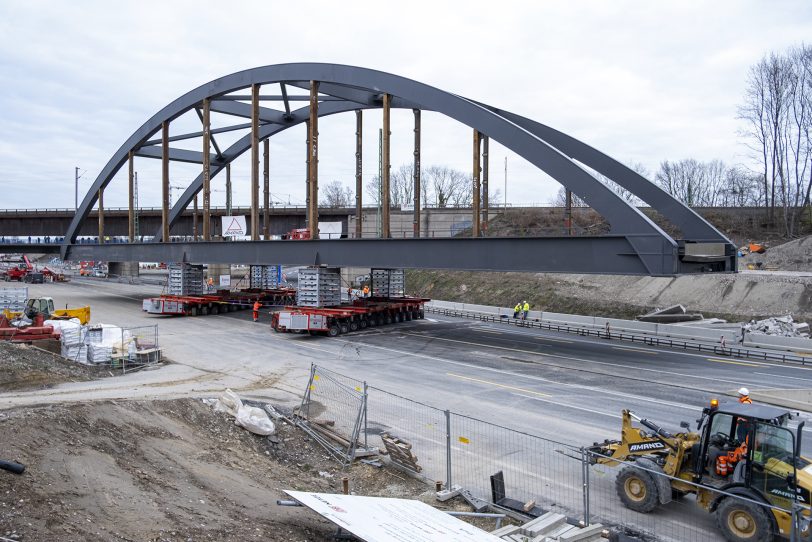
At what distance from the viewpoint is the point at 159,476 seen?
9.25m

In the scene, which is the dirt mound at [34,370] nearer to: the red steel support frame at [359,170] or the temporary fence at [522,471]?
the temporary fence at [522,471]

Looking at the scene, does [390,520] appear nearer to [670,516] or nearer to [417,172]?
[670,516]

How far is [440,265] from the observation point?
2819cm

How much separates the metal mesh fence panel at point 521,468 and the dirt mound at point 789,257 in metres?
37.7

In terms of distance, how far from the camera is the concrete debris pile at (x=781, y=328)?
2969 centimetres

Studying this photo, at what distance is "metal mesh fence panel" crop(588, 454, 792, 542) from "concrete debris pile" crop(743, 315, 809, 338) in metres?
23.2

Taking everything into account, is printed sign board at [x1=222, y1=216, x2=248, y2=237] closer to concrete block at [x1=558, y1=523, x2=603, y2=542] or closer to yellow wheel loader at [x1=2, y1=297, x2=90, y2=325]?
yellow wheel loader at [x1=2, y1=297, x2=90, y2=325]

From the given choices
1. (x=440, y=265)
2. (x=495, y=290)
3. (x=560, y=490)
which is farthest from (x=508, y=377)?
(x=495, y=290)

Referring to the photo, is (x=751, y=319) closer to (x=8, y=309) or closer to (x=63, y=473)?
(x=63, y=473)

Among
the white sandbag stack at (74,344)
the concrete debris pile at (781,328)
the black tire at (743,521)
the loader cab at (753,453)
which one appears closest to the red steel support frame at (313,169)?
the white sandbag stack at (74,344)

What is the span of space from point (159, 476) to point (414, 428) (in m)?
6.81

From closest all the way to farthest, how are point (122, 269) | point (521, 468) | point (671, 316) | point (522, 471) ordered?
point (522, 471) < point (521, 468) < point (671, 316) < point (122, 269)

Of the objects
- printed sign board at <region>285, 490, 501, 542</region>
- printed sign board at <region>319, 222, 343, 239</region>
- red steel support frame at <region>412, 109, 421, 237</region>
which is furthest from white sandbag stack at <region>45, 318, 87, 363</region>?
red steel support frame at <region>412, 109, 421, 237</region>

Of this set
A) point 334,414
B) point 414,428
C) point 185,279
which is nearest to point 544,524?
point 414,428
